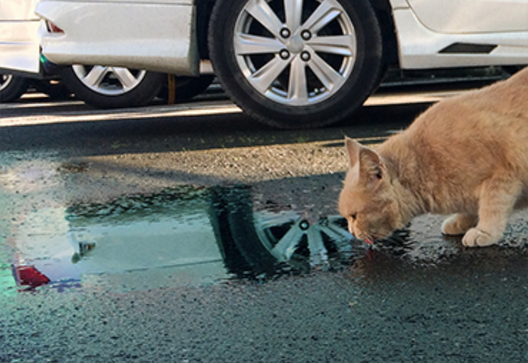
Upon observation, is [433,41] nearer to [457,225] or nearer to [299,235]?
[457,225]

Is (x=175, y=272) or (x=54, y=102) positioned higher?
(x=175, y=272)

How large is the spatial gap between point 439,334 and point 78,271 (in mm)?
1263

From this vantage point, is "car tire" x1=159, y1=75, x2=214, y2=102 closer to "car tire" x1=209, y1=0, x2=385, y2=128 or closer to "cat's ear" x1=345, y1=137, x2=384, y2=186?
"car tire" x1=209, y1=0, x2=385, y2=128

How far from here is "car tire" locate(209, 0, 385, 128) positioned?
476 cm

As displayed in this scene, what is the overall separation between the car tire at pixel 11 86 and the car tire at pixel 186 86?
2.18 meters

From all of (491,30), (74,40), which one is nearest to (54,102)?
(74,40)

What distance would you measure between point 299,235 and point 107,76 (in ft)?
14.0

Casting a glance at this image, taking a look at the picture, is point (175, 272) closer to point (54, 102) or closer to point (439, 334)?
point (439, 334)

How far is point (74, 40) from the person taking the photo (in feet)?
16.1

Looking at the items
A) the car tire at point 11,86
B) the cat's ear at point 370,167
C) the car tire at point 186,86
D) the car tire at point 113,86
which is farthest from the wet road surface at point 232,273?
the car tire at point 11,86

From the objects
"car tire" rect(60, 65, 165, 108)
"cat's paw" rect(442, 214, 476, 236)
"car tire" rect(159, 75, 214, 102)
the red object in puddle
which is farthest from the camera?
"car tire" rect(159, 75, 214, 102)

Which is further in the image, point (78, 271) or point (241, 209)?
point (241, 209)

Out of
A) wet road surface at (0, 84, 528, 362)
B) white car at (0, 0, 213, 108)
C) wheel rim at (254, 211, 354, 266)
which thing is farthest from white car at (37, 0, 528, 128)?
wheel rim at (254, 211, 354, 266)

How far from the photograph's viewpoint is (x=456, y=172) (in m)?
2.62
